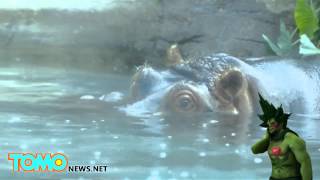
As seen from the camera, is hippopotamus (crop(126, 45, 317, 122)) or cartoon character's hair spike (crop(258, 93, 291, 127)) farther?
hippopotamus (crop(126, 45, 317, 122))

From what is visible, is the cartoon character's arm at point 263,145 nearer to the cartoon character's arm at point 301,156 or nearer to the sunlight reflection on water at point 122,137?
the cartoon character's arm at point 301,156

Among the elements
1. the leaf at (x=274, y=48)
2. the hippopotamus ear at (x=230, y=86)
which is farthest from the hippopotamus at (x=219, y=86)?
the leaf at (x=274, y=48)

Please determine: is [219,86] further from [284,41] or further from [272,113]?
[272,113]

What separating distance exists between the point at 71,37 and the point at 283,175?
351cm

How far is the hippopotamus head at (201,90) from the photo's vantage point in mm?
4039

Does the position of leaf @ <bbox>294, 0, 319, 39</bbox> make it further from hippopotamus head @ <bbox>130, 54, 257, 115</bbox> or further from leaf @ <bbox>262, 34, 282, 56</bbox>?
hippopotamus head @ <bbox>130, 54, 257, 115</bbox>

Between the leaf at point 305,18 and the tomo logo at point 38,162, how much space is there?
198cm

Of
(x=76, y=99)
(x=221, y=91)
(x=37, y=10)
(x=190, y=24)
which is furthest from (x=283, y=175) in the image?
(x=37, y=10)

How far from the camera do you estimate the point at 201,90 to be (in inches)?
162

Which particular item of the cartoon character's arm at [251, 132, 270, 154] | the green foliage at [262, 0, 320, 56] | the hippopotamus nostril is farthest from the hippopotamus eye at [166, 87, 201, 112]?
the cartoon character's arm at [251, 132, 270, 154]

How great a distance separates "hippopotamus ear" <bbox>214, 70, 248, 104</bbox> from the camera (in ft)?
13.1

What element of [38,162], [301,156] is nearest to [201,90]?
[38,162]

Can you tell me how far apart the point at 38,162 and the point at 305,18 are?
2213 mm

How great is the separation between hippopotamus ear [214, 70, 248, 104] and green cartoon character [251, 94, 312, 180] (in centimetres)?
192
